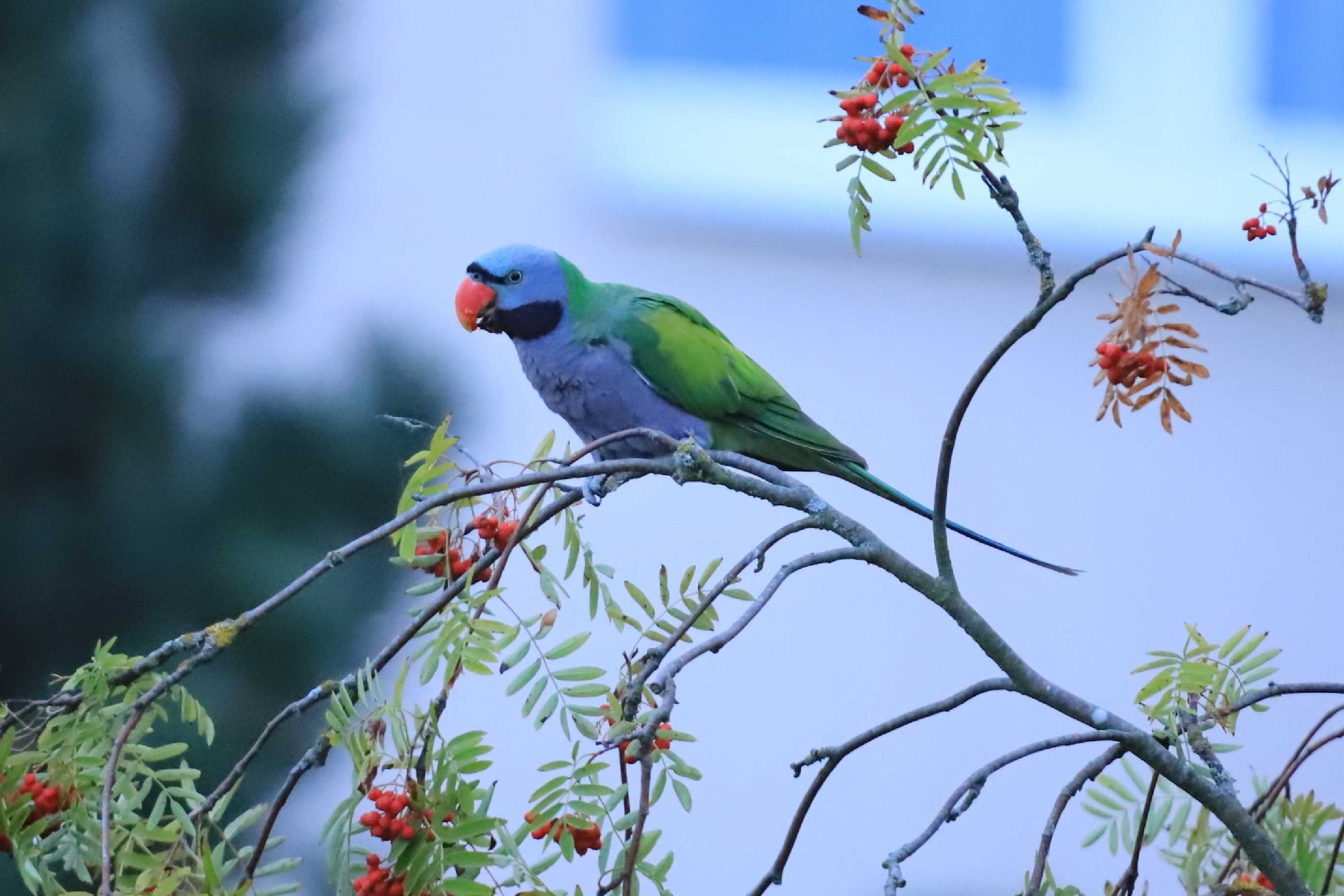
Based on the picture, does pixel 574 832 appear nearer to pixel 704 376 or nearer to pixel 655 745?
pixel 655 745

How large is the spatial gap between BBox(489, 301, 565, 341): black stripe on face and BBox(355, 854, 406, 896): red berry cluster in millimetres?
497

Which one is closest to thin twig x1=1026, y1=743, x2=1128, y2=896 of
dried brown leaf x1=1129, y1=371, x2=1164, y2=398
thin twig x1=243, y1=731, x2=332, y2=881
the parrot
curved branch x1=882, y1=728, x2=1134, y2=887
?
curved branch x1=882, y1=728, x2=1134, y2=887

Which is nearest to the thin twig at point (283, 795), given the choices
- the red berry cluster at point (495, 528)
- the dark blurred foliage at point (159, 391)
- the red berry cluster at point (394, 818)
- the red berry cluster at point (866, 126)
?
the red berry cluster at point (394, 818)

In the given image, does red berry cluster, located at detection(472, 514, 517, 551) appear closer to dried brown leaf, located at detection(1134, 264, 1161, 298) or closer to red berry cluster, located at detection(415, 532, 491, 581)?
red berry cluster, located at detection(415, 532, 491, 581)

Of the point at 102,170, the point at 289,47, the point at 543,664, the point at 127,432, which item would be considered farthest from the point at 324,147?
the point at 543,664

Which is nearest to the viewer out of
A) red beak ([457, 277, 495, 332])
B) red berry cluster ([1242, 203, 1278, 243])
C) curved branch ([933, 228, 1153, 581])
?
curved branch ([933, 228, 1153, 581])

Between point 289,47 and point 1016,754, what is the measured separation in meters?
1.24

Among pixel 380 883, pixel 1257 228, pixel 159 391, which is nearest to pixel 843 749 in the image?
pixel 380 883

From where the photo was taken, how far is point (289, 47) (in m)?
1.42

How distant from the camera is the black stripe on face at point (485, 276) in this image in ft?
2.85

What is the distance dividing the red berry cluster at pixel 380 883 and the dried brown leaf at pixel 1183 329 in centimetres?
29

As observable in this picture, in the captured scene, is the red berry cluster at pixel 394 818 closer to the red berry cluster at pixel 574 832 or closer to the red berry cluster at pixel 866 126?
the red berry cluster at pixel 574 832

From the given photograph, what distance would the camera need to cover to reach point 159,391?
134 centimetres

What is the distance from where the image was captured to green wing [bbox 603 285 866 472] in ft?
2.78
